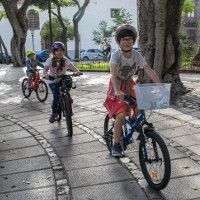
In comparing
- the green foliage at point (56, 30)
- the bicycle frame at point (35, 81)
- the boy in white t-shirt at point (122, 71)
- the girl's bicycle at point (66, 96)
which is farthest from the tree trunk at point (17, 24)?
the boy in white t-shirt at point (122, 71)

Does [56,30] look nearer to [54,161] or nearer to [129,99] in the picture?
[54,161]

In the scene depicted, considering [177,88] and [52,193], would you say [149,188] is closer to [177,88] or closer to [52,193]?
[52,193]

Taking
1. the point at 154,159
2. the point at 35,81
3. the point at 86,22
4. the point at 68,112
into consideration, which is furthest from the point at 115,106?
the point at 86,22

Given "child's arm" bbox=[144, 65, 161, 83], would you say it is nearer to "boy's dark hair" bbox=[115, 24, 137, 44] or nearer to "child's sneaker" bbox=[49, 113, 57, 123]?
"boy's dark hair" bbox=[115, 24, 137, 44]

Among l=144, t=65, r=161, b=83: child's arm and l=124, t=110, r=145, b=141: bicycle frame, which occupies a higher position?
l=144, t=65, r=161, b=83: child's arm

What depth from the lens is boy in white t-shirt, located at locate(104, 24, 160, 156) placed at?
552 centimetres

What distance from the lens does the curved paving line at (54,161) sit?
5.07 meters

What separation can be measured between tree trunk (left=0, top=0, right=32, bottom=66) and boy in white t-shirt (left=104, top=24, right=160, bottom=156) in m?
22.9

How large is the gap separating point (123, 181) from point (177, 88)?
6.68 m

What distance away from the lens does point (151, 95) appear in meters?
4.74

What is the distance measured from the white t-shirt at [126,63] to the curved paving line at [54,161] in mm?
1453

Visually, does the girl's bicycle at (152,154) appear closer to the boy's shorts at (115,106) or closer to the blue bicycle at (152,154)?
the blue bicycle at (152,154)

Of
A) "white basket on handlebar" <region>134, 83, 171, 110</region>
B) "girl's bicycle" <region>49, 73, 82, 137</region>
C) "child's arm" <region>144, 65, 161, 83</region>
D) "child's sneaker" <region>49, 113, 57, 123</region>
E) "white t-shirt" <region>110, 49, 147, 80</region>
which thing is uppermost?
"white t-shirt" <region>110, 49, 147, 80</region>

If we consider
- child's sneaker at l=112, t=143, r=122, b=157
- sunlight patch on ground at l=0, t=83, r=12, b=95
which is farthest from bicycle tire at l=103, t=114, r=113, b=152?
sunlight patch on ground at l=0, t=83, r=12, b=95
